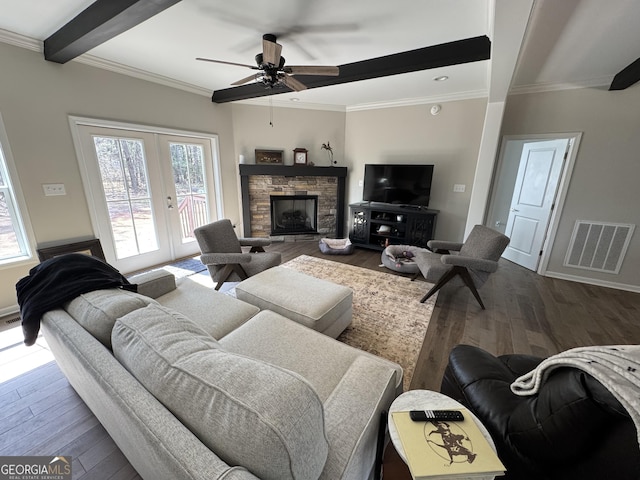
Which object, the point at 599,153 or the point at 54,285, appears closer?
the point at 54,285

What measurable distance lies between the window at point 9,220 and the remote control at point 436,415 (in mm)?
3709

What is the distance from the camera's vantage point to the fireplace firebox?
4832 mm

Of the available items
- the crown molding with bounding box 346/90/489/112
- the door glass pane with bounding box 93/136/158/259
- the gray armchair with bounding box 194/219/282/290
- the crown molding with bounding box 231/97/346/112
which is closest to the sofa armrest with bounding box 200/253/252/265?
the gray armchair with bounding box 194/219/282/290

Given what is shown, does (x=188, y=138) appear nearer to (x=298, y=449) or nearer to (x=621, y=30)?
(x=298, y=449)

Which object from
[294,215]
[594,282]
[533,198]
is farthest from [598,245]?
[294,215]

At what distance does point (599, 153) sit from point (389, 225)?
2.69m

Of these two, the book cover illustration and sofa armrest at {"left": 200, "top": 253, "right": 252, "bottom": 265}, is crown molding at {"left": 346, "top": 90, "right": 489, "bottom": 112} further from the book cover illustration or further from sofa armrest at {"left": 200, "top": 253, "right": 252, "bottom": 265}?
the book cover illustration

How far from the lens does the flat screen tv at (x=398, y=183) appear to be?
402cm

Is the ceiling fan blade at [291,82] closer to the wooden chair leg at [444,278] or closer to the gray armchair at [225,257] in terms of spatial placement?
the gray armchair at [225,257]

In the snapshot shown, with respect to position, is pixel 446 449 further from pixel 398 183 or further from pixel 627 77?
pixel 627 77

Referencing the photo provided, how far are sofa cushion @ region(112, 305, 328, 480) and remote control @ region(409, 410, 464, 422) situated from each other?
367 mm

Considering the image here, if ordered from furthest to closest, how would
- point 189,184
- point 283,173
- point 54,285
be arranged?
1. point 283,173
2. point 189,184
3. point 54,285

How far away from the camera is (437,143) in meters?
4.06

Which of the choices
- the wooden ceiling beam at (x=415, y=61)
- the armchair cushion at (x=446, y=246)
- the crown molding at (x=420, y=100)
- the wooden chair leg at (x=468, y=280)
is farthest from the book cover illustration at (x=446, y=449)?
the crown molding at (x=420, y=100)
